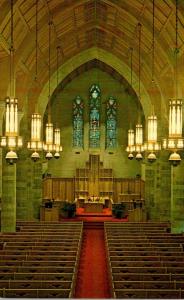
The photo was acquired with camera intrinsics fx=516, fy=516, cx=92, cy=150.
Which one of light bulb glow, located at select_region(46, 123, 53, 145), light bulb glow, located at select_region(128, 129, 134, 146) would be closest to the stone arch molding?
light bulb glow, located at select_region(128, 129, 134, 146)

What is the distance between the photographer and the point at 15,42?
22500mm

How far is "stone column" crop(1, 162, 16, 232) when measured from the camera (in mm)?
26844

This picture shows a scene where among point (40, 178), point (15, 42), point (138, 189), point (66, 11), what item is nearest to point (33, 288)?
point (15, 42)

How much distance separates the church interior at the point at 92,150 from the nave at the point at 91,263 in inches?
1.7

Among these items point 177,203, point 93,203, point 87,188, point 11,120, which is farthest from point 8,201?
point 11,120

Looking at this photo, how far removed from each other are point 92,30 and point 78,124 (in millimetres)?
13258

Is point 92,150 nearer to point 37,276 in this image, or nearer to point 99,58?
point 99,58

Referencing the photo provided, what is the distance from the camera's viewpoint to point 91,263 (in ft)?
70.7

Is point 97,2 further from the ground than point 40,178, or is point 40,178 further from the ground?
point 97,2

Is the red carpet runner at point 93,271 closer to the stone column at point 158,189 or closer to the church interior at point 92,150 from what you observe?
the church interior at point 92,150

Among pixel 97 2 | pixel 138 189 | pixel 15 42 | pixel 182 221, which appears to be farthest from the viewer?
pixel 138 189

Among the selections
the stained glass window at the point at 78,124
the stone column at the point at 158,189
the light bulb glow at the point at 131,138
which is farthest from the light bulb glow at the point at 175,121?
the stained glass window at the point at 78,124

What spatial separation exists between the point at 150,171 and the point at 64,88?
36.2 ft

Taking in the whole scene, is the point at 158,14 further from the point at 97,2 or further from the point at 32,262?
the point at 32,262
